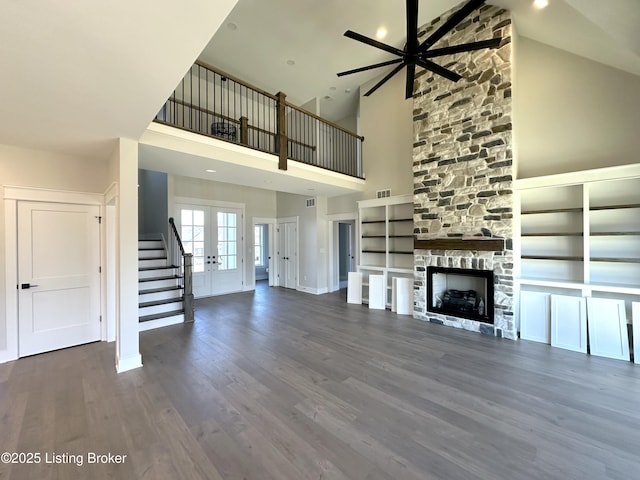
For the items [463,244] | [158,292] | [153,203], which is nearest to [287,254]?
[153,203]

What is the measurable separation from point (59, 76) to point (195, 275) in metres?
5.46

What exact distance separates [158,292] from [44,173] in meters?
2.40

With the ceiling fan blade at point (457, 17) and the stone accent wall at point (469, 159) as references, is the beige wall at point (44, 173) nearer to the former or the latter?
the ceiling fan blade at point (457, 17)

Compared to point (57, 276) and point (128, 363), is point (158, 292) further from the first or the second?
point (128, 363)

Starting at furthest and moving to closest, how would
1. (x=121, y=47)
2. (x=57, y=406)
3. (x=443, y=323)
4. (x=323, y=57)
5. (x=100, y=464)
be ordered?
1. (x=323, y=57)
2. (x=443, y=323)
3. (x=57, y=406)
4. (x=100, y=464)
5. (x=121, y=47)

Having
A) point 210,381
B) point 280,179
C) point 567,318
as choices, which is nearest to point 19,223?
point 210,381

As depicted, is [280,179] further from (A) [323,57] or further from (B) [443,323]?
(B) [443,323]

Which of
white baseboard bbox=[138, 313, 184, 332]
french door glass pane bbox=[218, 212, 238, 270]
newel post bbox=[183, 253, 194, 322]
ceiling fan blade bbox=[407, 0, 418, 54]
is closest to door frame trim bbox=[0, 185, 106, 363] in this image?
white baseboard bbox=[138, 313, 184, 332]

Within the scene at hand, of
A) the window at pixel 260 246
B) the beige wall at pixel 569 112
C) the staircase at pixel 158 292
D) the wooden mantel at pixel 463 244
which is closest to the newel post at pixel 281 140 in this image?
the wooden mantel at pixel 463 244

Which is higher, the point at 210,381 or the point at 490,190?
the point at 490,190

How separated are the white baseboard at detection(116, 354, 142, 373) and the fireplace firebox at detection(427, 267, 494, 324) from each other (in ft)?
14.6

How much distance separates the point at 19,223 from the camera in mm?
3342

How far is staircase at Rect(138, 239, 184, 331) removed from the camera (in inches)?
180

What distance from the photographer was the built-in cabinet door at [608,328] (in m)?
3.26
